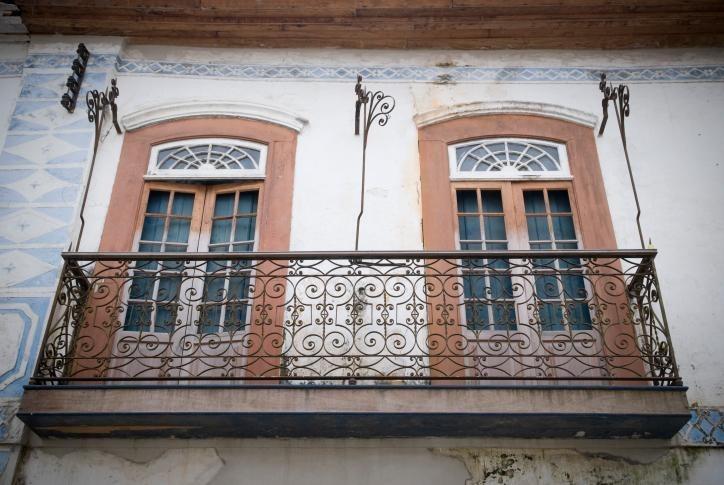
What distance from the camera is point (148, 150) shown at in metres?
6.86

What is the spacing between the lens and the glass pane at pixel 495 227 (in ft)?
21.2

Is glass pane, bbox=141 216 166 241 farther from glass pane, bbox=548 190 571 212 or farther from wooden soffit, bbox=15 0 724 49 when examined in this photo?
glass pane, bbox=548 190 571 212

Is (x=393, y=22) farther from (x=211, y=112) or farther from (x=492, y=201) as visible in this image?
(x=492, y=201)

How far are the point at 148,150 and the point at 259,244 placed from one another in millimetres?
1526

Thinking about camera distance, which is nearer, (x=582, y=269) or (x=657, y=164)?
(x=582, y=269)

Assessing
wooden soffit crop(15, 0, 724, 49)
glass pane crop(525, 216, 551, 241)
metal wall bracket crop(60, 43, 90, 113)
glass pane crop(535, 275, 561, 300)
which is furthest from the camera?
wooden soffit crop(15, 0, 724, 49)

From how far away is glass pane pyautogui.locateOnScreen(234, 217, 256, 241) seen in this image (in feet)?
21.3

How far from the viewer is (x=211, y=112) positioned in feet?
23.1

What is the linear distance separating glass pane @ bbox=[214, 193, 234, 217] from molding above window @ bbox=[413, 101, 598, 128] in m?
1.89

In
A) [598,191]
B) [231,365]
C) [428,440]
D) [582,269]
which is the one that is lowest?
[428,440]

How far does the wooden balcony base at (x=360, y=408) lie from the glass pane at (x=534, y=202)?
1996mm

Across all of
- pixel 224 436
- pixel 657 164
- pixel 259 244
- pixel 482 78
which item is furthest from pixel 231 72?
pixel 657 164

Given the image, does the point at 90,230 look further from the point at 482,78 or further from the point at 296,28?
the point at 482,78

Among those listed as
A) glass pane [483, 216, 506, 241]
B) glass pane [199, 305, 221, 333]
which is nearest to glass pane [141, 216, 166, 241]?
glass pane [199, 305, 221, 333]
